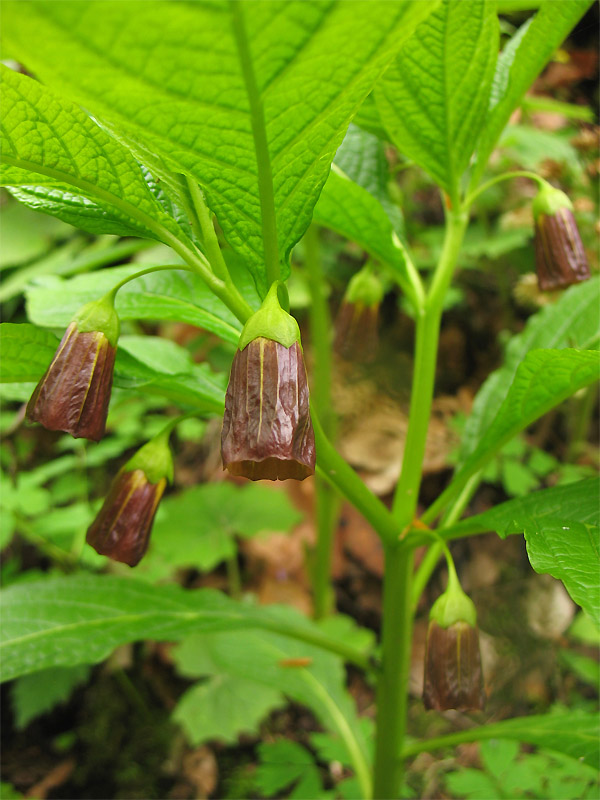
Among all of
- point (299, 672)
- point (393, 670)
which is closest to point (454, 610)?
point (393, 670)

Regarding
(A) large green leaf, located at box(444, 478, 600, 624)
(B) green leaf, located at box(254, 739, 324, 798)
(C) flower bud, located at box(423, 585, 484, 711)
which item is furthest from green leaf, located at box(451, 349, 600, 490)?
(B) green leaf, located at box(254, 739, 324, 798)

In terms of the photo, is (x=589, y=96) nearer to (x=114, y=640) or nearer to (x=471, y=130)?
(x=471, y=130)

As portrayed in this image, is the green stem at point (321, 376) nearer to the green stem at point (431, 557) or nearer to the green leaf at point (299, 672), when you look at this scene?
the green leaf at point (299, 672)

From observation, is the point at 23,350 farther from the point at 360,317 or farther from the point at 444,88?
the point at 360,317

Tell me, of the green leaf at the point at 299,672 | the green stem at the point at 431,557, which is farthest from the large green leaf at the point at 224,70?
the green leaf at the point at 299,672

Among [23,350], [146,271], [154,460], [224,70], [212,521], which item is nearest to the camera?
[224,70]

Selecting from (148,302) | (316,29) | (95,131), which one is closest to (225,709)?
(148,302)

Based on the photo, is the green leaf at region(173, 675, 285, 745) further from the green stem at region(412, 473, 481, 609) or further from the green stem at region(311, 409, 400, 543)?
the green stem at region(311, 409, 400, 543)
